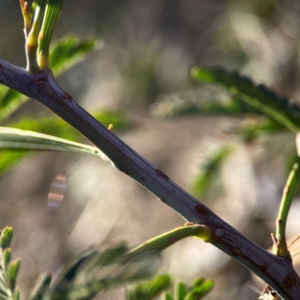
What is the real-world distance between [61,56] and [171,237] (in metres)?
0.46

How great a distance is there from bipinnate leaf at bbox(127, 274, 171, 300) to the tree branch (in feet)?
0.54

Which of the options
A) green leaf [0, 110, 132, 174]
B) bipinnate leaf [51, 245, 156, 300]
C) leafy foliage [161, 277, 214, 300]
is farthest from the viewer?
green leaf [0, 110, 132, 174]

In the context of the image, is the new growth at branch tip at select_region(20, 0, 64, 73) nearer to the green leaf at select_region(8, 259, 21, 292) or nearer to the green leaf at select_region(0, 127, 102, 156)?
the green leaf at select_region(0, 127, 102, 156)

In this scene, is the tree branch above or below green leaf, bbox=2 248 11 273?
above

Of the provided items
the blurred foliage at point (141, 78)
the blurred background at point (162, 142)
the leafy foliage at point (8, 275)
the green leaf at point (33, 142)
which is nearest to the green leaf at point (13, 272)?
the leafy foliage at point (8, 275)

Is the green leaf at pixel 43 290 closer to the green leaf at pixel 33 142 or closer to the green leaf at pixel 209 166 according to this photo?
the green leaf at pixel 33 142

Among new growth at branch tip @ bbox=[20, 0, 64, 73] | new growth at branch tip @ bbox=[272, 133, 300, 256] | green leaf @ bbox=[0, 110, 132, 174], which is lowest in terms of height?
new growth at branch tip @ bbox=[272, 133, 300, 256]

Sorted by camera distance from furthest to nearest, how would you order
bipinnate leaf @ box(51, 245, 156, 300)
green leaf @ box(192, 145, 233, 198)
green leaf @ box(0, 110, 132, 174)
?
green leaf @ box(192, 145, 233, 198) → green leaf @ box(0, 110, 132, 174) → bipinnate leaf @ box(51, 245, 156, 300)

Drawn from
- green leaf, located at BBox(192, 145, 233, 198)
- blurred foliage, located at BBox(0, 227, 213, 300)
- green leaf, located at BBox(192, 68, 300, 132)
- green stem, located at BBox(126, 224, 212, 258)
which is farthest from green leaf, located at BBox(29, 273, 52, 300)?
green leaf, located at BBox(192, 145, 233, 198)

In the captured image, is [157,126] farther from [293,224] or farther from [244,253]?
[244,253]

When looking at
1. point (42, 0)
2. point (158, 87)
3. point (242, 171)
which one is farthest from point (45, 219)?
point (42, 0)

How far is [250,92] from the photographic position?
0.74 meters

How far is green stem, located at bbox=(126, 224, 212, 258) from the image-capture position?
437 millimetres

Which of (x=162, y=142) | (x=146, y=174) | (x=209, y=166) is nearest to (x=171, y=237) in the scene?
(x=146, y=174)
